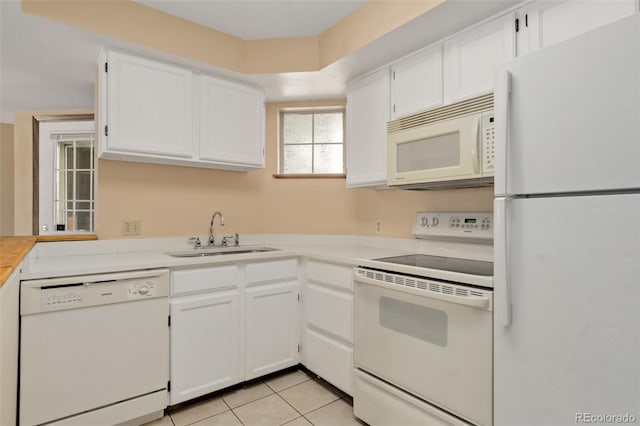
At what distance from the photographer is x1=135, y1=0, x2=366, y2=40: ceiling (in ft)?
6.89

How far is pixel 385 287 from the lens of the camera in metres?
1.76

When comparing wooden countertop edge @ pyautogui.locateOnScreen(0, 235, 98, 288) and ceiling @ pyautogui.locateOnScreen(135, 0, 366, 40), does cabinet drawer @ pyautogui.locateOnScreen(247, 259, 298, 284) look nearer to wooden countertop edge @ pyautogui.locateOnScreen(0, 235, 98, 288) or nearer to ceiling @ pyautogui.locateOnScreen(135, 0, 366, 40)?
wooden countertop edge @ pyautogui.locateOnScreen(0, 235, 98, 288)

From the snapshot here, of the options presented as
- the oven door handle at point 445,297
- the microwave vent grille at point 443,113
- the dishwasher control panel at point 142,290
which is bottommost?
the dishwasher control panel at point 142,290

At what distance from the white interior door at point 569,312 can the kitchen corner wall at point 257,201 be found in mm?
878

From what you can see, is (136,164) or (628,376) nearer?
(628,376)

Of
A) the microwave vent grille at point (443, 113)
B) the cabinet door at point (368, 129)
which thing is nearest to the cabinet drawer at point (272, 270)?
the cabinet door at point (368, 129)

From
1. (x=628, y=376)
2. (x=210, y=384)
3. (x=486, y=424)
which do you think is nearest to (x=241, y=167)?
(x=210, y=384)

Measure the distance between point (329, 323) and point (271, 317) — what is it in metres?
0.42

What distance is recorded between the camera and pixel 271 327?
2.33m

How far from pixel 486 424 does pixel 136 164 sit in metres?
2.55

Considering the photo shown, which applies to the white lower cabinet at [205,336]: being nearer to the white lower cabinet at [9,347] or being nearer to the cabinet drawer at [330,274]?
the cabinet drawer at [330,274]

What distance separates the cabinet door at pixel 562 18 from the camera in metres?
1.35

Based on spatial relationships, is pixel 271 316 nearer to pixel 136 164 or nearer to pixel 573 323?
pixel 136 164

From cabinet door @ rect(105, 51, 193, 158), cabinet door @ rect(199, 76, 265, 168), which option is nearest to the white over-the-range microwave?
cabinet door @ rect(199, 76, 265, 168)
